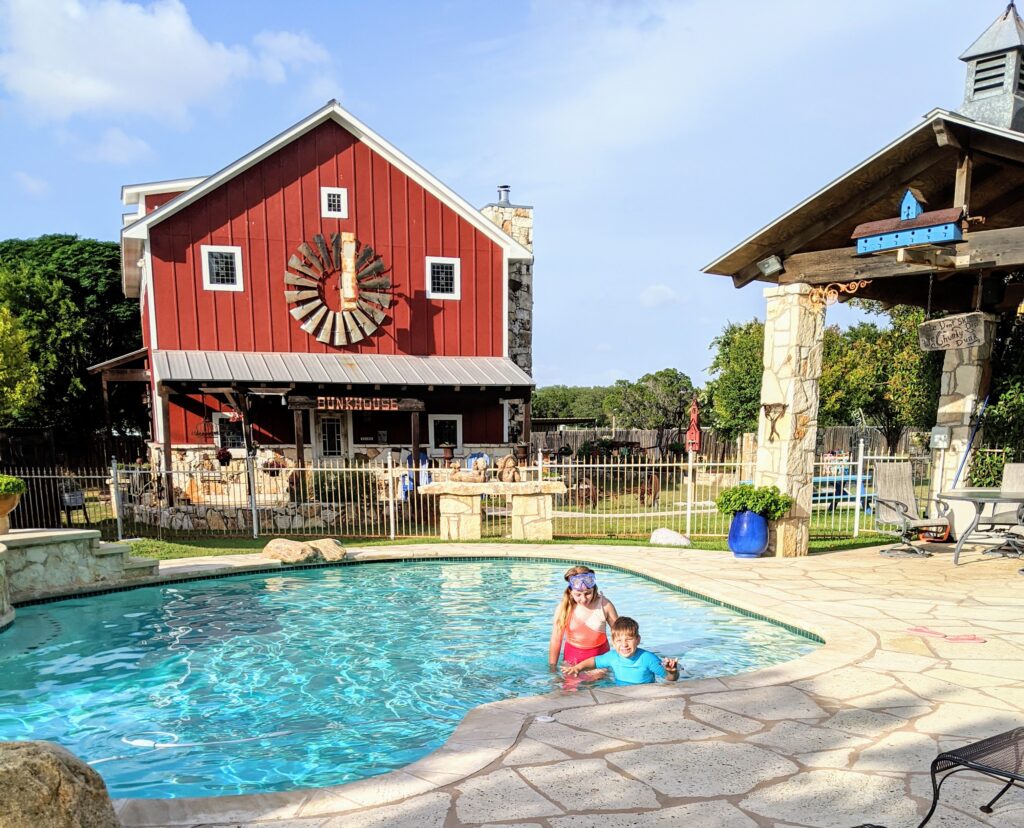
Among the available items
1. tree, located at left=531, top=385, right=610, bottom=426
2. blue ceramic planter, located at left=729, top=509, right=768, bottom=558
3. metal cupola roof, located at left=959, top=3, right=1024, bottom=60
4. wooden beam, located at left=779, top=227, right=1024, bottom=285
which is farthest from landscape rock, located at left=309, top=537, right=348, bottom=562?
tree, located at left=531, top=385, right=610, bottom=426

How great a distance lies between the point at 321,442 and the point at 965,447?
15777 millimetres

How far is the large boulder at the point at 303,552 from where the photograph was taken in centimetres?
1128

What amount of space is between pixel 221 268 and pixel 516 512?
1152cm

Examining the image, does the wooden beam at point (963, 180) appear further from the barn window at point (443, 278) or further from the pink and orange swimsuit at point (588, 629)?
the barn window at point (443, 278)

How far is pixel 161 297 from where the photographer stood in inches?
727

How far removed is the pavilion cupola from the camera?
1048 cm

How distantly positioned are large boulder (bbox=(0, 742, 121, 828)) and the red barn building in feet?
46.9

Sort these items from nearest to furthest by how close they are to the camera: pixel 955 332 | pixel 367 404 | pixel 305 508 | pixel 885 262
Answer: pixel 885 262
pixel 955 332
pixel 305 508
pixel 367 404

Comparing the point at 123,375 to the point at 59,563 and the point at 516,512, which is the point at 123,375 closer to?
the point at 59,563

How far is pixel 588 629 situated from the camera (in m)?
6.66

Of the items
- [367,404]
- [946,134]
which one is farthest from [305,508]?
[946,134]

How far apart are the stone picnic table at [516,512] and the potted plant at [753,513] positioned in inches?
131

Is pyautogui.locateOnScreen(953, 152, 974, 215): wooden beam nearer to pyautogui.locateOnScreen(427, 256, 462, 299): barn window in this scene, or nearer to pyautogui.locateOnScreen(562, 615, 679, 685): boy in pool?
pyautogui.locateOnScreen(562, 615, 679, 685): boy in pool

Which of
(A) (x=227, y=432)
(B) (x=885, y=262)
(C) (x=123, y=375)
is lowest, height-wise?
(A) (x=227, y=432)
